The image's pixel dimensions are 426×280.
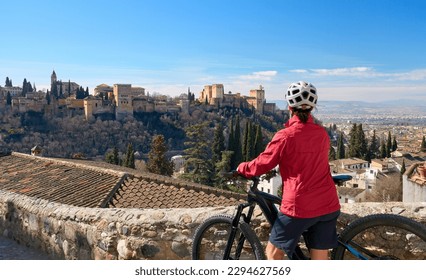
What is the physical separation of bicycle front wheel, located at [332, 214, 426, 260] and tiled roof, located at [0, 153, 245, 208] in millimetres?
5867

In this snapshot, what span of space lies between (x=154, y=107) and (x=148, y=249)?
9634 centimetres

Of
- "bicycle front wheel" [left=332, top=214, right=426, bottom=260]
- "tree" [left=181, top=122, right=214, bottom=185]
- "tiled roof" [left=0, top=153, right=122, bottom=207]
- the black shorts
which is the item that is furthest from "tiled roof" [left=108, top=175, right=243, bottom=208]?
"tree" [left=181, top=122, right=214, bottom=185]

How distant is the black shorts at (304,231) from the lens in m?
2.15

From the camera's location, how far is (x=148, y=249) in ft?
10.4

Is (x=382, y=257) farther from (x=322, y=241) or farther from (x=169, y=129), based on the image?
(x=169, y=129)

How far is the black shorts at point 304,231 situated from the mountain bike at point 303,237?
11 cm

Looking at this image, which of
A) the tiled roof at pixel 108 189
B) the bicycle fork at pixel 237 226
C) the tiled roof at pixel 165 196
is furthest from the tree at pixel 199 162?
the bicycle fork at pixel 237 226

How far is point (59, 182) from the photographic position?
952cm

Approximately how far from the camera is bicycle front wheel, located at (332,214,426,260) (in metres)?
2.22

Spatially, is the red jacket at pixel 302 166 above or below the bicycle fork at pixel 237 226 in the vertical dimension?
above

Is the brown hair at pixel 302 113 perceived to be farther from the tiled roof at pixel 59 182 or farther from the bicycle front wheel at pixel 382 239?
the tiled roof at pixel 59 182

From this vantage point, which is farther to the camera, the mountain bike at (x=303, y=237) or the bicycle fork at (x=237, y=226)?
the bicycle fork at (x=237, y=226)
